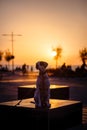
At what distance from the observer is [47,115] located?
1086 centimetres

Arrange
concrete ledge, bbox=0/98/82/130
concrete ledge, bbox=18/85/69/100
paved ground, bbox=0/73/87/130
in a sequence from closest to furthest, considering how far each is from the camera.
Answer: concrete ledge, bbox=0/98/82/130
concrete ledge, bbox=18/85/69/100
paved ground, bbox=0/73/87/130

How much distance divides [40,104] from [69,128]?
140cm

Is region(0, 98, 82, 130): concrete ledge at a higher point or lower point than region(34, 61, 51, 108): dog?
lower

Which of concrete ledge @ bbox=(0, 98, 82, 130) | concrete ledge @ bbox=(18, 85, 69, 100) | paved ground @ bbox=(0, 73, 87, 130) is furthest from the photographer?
paved ground @ bbox=(0, 73, 87, 130)

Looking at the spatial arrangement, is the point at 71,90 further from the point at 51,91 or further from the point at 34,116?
the point at 34,116

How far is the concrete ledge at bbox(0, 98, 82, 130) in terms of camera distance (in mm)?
10914

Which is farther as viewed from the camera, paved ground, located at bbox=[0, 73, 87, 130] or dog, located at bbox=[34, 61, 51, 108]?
paved ground, located at bbox=[0, 73, 87, 130]

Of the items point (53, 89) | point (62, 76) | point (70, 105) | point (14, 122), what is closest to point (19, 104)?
point (14, 122)

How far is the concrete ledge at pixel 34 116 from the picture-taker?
1091cm

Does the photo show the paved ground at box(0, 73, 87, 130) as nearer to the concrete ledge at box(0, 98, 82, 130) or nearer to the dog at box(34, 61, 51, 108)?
the concrete ledge at box(0, 98, 82, 130)

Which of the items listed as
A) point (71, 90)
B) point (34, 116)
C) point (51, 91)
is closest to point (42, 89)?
point (34, 116)

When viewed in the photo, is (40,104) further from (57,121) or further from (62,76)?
(62,76)

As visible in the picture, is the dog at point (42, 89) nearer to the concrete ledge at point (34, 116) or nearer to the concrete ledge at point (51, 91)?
the concrete ledge at point (34, 116)

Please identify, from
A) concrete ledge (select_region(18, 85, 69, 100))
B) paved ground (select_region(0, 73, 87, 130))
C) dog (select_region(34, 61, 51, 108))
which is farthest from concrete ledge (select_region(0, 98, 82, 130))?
concrete ledge (select_region(18, 85, 69, 100))
